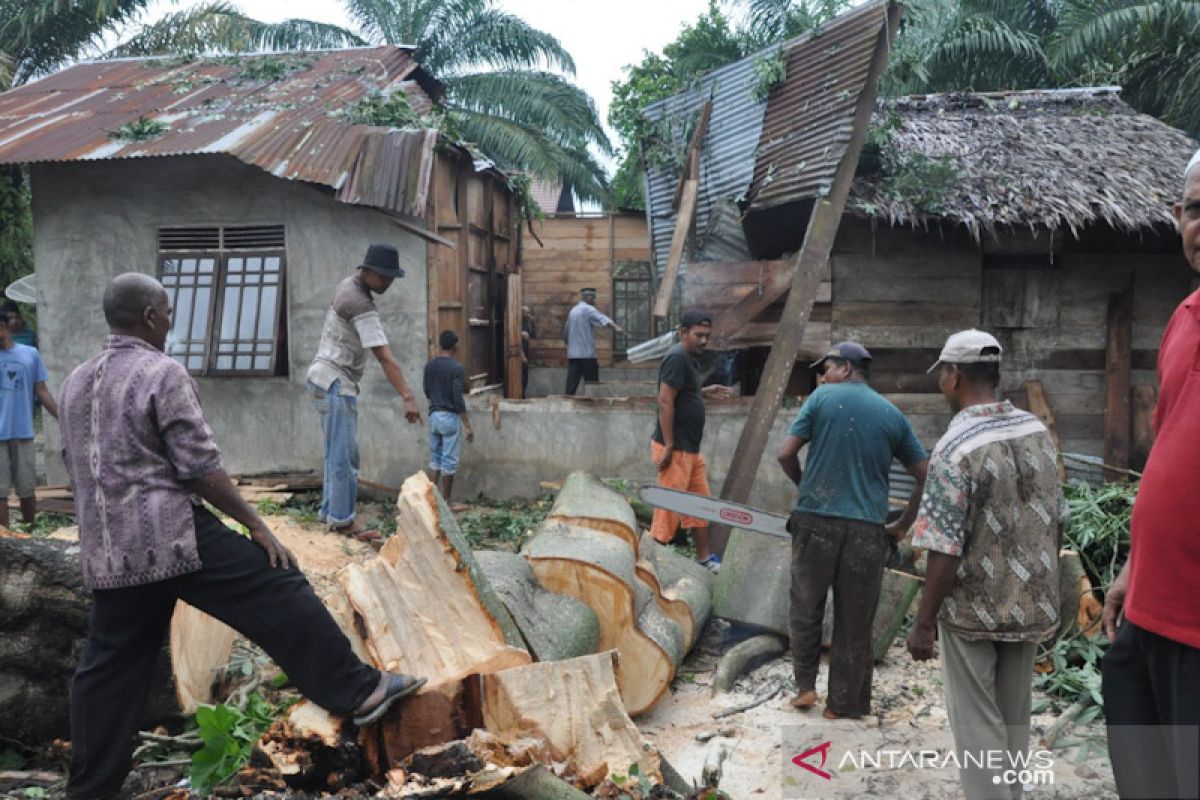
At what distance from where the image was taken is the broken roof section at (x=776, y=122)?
7.85m

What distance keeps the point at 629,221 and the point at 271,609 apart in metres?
14.5

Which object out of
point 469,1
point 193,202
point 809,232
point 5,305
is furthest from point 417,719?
point 469,1

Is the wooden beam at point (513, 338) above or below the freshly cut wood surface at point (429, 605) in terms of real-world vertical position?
above

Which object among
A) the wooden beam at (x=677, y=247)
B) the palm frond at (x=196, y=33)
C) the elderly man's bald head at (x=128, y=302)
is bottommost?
the elderly man's bald head at (x=128, y=302)

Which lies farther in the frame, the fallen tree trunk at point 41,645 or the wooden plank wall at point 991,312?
the wooden plank wall at point 991,312

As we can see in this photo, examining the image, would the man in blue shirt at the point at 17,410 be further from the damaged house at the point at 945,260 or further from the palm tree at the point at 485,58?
the palm tree at the point at 485,58

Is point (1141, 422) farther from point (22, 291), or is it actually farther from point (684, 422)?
point (22, 291)

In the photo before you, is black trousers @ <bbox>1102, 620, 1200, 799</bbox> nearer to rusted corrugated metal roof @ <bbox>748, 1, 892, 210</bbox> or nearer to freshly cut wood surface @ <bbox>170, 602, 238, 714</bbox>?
freshly cut wood surface @ <bbox>170, 602, 238, 714</bbox>

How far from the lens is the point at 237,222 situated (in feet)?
30.3

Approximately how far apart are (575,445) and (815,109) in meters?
3.86

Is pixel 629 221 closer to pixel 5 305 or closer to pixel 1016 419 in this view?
pixel 5 305

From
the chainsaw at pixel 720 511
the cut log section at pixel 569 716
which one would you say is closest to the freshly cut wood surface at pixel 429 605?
the cut log section at pixel 569 716

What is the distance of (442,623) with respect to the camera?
3850 millimetres

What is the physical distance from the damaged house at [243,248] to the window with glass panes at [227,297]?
0.01 metres
